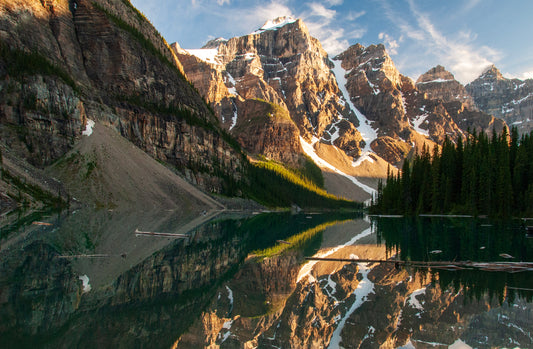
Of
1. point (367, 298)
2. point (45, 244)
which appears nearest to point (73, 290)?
point (367, 298)

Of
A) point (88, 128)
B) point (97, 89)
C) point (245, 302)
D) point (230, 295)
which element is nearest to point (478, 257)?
point (245, 302)

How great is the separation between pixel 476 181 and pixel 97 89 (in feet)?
308

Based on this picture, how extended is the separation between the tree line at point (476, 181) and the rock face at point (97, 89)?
59873 millimetres

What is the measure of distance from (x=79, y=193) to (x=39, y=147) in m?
13.9

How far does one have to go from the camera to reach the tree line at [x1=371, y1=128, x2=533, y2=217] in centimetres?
5762

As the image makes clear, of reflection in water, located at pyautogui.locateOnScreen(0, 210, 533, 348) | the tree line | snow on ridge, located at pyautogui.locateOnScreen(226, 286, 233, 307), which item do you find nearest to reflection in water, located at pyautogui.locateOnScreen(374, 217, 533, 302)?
reflection in water, located at pyautogui.locateOnScreen(0, 210, 533, 348)

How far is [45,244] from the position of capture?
22953 millimetres

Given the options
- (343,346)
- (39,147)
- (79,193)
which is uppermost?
(39,147)

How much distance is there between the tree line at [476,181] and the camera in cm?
5762

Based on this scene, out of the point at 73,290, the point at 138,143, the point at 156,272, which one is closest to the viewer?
the point at 73,290

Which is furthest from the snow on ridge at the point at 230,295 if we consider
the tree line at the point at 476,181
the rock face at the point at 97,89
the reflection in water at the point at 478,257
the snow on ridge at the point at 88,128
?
the snow on ridge at the point at 88,128

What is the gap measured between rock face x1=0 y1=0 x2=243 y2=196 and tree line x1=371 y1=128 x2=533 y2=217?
59.9 metres

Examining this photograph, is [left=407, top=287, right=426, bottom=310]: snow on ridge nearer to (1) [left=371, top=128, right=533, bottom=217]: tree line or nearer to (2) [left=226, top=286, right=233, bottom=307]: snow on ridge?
(2) [left=226, top=286, right=233, bottom=307]: snow on ridge

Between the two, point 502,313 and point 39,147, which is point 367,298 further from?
point 39,147
